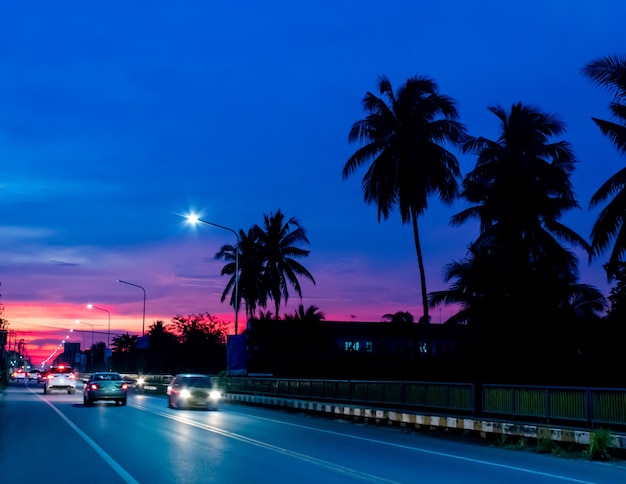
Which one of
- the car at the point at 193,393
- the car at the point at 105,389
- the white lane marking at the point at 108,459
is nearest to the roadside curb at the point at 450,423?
the car at the point at 193,393

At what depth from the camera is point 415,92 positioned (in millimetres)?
42781

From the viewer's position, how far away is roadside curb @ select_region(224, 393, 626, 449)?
56.1ft

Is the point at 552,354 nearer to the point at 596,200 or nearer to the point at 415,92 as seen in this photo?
the point at 596,200

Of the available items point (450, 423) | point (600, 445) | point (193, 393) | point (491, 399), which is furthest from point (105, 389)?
point (600, 445)

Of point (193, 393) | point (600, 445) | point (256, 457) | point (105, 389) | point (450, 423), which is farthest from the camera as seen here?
point (105, 389)

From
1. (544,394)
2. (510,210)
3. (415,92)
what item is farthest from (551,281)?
(544,394)

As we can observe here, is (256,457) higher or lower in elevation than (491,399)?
lower

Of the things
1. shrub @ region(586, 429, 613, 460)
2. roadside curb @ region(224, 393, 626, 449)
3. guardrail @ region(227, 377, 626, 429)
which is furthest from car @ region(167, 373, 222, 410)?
shrub @ region(586, 429, 613, 460)

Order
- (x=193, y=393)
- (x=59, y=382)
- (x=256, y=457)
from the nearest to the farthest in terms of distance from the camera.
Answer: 1. (x=256, y=457)
2. (x=193, y=393)
3. (x=59, y=382)

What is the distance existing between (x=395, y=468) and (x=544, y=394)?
702 centimetres

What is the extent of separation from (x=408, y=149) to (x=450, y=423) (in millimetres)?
21109

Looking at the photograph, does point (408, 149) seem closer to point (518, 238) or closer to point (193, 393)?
point (518, 238)

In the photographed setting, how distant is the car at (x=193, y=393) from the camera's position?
32.3 meters

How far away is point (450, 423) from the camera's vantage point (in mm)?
21891
